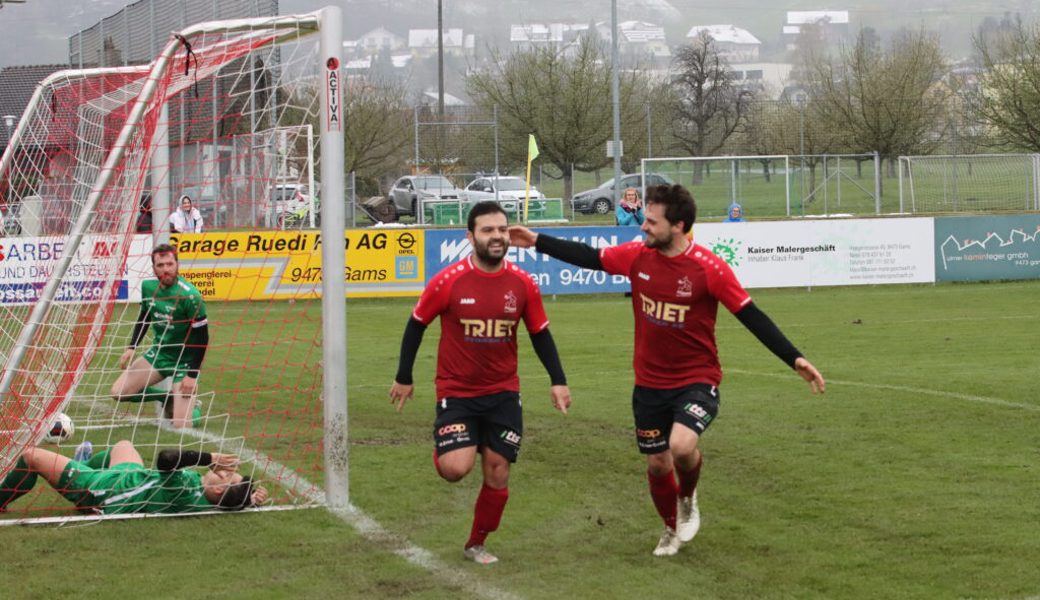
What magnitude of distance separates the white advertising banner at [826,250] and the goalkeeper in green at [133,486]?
1709cm

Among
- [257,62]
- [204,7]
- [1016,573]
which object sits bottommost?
[1016,573]

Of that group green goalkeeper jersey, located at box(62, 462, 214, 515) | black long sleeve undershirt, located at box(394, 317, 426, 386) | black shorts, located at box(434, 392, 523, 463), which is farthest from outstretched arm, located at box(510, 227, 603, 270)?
green goalkeeper jersey, located at box(62, 462, 214, 515)

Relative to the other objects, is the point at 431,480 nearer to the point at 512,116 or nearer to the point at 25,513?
the point at 25,513

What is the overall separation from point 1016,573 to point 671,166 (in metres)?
31.3

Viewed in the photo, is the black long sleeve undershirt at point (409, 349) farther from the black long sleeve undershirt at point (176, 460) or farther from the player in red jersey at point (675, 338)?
the black long sleeve undershirt at point (176, 460)

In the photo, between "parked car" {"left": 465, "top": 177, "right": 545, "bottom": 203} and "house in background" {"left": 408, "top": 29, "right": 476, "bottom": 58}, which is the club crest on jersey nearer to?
"parked car" {"left": 465, "top": 177, "right": 545, "bottom": 203}

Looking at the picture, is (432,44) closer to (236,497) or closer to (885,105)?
(885,105)

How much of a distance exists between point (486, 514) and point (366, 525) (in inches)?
44.8

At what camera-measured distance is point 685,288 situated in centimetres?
739

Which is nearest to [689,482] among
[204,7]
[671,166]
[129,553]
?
[129,553]

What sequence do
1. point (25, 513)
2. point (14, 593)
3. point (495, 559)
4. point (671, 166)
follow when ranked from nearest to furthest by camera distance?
point (14, 593) → point (495, 559) → point (25, 513) → point (671, 166)

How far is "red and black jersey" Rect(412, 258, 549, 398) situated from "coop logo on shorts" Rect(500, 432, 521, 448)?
0.25 meters

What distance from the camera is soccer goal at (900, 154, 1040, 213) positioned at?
124ft

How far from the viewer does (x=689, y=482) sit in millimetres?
7578
